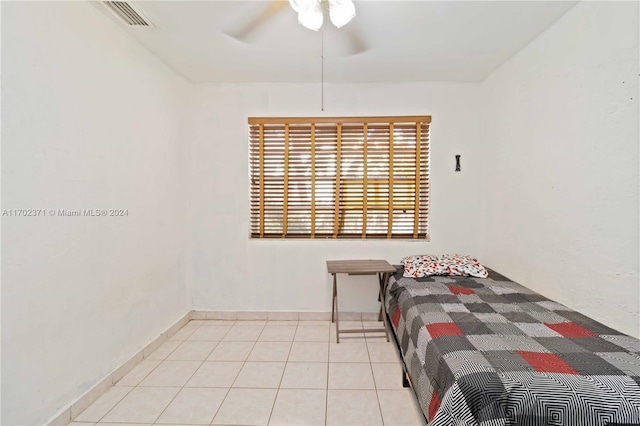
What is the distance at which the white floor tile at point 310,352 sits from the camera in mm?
2420

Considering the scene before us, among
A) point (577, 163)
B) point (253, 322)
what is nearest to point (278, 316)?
point (253, 322)

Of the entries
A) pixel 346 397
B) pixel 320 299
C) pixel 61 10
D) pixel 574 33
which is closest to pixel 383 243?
pixel 320 299

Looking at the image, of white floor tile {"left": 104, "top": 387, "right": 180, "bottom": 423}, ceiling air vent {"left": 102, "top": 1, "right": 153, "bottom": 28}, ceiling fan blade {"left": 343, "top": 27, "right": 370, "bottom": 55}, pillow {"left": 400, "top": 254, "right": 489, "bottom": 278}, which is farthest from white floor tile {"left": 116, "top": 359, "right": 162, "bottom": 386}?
ceiling fan blade {"left": 343, "top": 27, "right": 370, "bottom": 55}

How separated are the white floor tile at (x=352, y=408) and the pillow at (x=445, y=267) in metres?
1.16

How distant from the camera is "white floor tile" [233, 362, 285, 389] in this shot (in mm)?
2070

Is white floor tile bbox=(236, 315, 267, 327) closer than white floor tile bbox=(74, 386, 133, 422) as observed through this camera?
No

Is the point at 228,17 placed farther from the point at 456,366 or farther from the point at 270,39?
the point at 456,366

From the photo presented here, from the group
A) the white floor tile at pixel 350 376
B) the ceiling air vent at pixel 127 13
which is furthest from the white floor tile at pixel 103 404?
the ceiling air vent at pixel 127 13

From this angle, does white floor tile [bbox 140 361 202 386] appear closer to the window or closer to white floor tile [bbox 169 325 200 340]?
white floor tile [bbox 169 325 200 340]

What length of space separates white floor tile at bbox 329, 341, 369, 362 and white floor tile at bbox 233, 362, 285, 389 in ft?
1.57

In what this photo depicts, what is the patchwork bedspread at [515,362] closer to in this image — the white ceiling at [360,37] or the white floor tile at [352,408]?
the white floor tile at [352,408]

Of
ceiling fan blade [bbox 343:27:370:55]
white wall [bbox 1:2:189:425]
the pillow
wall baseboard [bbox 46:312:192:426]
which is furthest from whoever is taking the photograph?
the pillow

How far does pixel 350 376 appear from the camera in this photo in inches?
84.9

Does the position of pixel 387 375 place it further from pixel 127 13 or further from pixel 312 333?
pixel 127 13
